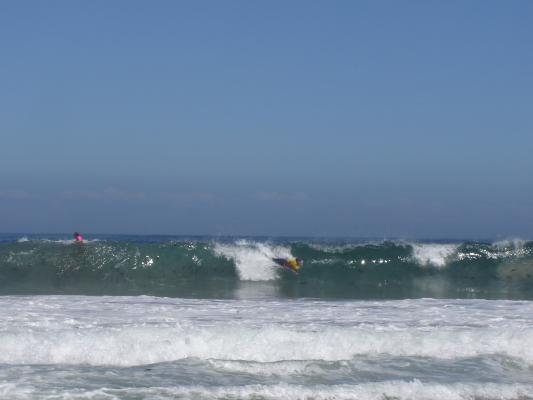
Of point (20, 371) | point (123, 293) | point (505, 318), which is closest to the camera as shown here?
point (20, 371)

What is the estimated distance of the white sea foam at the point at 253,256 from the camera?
2303 centimetres

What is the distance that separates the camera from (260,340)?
372 inches

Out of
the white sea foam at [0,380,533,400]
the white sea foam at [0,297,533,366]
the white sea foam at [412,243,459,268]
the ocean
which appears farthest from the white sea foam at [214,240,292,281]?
the white sea foam at [0,380,533,400]

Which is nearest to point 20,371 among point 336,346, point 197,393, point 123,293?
point 197,393

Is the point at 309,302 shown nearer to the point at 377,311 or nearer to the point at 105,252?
the point at 377,311

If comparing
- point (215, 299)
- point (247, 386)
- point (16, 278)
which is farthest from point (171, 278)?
point (247, 386)

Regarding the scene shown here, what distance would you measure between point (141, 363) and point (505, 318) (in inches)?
239

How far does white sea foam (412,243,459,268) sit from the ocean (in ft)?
9.58

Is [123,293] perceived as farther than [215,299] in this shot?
Yes

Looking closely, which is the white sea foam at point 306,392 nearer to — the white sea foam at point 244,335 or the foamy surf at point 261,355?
the foamy surf at point 261,355

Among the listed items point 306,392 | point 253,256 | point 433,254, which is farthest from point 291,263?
point 306,392

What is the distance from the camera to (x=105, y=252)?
75.2ft

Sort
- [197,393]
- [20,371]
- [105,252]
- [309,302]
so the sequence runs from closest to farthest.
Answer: [197,393] → [20,371] → [309,302] → [105,252]

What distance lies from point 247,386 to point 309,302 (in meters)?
7.57
